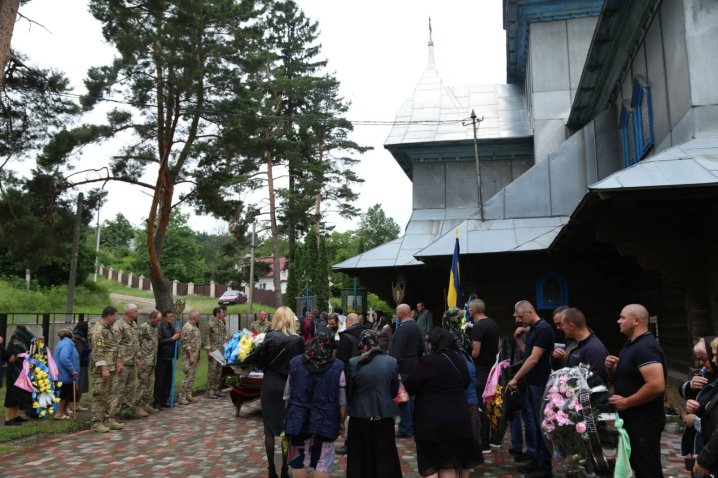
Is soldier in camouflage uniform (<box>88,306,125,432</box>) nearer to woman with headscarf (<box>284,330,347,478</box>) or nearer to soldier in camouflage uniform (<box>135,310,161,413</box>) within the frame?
soldier in camouflage uniform (<box>135,310,161,413</box>)

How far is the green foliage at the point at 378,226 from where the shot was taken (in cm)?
7775

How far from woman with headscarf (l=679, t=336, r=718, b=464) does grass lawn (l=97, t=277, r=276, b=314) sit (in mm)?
39420

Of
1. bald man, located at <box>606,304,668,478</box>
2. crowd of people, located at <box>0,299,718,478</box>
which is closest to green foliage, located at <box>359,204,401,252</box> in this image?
crowd of people, located at <box>0,299,718,478</box>

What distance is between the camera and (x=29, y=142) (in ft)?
46.1

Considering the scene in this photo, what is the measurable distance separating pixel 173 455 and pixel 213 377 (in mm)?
5009

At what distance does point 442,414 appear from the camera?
15.5ft

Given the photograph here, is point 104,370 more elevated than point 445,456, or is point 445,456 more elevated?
point 104,370

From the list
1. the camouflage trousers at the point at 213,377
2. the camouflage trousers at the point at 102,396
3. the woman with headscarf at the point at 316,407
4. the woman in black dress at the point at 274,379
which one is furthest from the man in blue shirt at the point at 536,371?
the camouflage trousers at the point at 213,377

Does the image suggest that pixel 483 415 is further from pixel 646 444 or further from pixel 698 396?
pixel 698 396

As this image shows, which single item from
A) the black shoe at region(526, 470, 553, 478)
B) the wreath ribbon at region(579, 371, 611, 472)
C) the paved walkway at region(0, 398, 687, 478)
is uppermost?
the wreath ribbon at region(579, 371, 611, 472)

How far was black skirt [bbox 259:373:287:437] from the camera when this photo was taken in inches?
236

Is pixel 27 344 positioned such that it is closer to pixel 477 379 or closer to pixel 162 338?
pixel 162 338

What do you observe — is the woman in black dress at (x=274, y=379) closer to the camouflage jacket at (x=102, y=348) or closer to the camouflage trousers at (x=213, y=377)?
the camouflage jacket at (x=102, y=348)

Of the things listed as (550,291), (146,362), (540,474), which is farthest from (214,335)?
(540,474)
